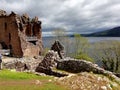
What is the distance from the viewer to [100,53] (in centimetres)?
10038

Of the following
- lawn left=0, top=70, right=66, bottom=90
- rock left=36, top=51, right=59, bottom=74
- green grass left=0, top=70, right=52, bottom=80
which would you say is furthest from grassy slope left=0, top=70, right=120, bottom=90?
rock left=36, top=51, right=59, bottom=74

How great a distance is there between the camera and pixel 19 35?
90.4m

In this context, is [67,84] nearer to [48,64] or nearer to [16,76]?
[16,76]

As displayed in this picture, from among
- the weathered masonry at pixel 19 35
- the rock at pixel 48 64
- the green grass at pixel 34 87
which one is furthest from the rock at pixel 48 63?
the weathered masonry at pixel 19 35

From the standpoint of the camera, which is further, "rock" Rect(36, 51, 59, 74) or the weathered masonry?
the weathered masonry

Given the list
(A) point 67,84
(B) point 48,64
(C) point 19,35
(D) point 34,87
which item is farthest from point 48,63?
(C) point 19,35

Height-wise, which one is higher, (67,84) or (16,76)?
(67,84)

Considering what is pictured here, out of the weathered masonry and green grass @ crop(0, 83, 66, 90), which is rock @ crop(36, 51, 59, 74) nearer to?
green grass @ crop(0, 83, 66, 90)

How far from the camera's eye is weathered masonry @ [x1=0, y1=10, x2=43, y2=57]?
90312 mm

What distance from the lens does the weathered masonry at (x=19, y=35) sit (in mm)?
90312

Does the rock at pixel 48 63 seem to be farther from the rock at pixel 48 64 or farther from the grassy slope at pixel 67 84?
the grassy slope at pixel 67 84

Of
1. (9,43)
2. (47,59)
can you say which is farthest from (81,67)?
(9,43)

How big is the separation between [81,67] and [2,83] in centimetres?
1099

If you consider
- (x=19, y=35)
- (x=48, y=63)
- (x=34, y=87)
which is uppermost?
(x=19, y=35)
